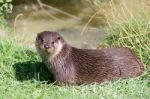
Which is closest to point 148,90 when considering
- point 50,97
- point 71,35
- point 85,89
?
point 85,89

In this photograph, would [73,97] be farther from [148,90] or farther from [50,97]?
[148,90]

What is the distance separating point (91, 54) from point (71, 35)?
2.51 meters

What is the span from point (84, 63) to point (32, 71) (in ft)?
2.00

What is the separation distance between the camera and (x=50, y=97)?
4836 mm

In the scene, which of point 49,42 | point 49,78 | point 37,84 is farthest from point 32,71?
point 49,42

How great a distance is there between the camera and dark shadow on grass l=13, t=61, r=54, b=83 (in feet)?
17.8

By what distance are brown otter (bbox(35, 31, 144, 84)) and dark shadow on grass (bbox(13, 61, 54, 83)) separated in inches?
7.7

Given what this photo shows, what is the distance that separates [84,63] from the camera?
5.29 m

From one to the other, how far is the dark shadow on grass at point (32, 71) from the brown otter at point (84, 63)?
7.7 inches

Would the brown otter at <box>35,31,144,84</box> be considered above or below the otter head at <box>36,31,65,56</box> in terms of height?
below

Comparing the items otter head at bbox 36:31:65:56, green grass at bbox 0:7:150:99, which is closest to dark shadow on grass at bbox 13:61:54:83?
green grass at bbox 0:7:150:99

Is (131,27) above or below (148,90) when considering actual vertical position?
above

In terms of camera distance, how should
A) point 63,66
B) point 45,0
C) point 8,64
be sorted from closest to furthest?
point 63,66 → point 8,64 → point 45,0

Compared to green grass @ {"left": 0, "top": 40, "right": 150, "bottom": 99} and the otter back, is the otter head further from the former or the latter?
green grass @ {"left": 0, "top": 40, "right": 150, "bottom": 99}
